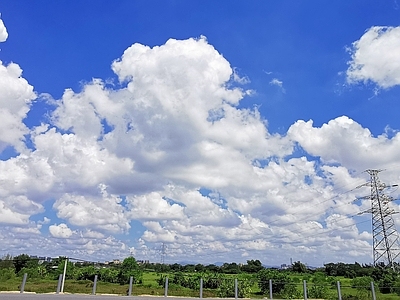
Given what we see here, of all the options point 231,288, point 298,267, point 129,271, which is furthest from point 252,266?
point 231,288

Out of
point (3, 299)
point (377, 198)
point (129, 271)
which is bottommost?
point (3, 299)

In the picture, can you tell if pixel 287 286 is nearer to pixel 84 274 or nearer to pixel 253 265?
pixel 84 274

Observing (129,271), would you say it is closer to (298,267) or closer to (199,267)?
(199,267)

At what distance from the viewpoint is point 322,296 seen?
31.7m

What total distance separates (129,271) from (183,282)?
8058mm

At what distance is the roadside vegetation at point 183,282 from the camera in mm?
29625

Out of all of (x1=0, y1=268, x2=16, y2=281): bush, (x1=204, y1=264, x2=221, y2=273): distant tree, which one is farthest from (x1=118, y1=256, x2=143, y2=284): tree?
(x1=204, y1=264, x2=221, y2=273): distant tree

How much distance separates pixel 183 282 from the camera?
46.1m

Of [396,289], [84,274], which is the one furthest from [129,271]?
[396,289]

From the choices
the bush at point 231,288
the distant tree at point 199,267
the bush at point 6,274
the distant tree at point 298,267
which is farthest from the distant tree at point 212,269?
the bush at point 231,288

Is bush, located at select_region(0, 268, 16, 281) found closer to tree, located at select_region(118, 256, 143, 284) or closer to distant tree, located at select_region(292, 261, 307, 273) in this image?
tree, located at select_region(118, 256, 143, 284)

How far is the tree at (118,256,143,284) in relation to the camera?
4831 centimetres

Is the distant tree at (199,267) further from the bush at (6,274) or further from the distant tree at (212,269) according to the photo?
the bush at (6,274)

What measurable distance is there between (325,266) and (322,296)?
54.6 meters
